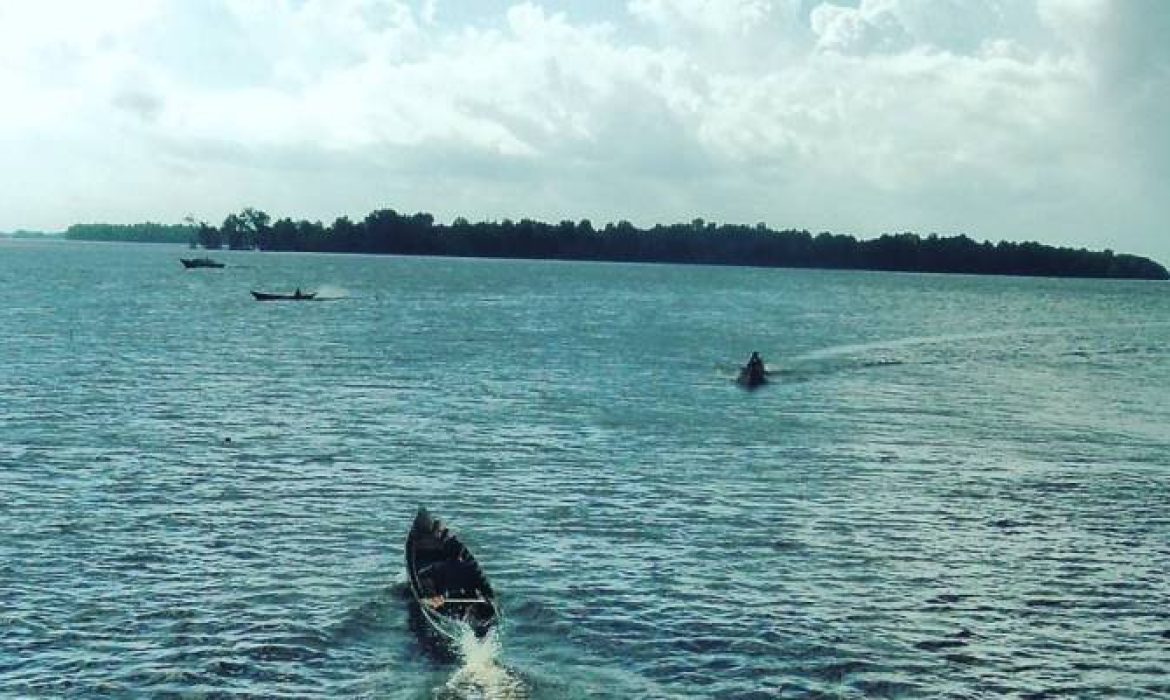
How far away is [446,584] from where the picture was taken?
120ft

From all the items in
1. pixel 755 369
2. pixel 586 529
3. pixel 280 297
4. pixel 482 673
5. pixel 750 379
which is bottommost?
pixel 482 673

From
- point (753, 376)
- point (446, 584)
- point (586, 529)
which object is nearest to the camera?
point (446, 584)

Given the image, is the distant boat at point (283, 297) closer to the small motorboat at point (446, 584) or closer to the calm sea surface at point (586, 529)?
the calm sea surface at point (586, 529)

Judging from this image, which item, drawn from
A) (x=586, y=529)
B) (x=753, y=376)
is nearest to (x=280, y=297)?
(x=753, y=376)

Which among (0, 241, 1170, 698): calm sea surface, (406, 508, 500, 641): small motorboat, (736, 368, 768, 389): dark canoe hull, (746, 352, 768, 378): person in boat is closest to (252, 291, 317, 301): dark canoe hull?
(0, 241, 1170, 698): calm sea surface

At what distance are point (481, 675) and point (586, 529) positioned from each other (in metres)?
14.2

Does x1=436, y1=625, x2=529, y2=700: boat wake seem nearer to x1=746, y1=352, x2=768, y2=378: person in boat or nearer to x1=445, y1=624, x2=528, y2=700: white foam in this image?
x1=445, y1=624, x2=528, y2=700: white foam

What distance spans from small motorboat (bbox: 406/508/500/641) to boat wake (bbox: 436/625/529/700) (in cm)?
36

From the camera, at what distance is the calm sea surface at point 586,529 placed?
104ft

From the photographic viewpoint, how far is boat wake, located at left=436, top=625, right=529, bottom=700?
2975 cm

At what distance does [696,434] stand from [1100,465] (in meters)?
19.8

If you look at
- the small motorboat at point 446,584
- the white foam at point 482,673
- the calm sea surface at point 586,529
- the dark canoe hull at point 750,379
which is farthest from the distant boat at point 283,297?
the white foam at point 482,673

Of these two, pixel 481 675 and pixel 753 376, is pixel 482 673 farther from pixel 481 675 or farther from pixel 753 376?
pixel 753 376

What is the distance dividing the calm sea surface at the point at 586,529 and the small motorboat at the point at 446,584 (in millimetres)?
845
